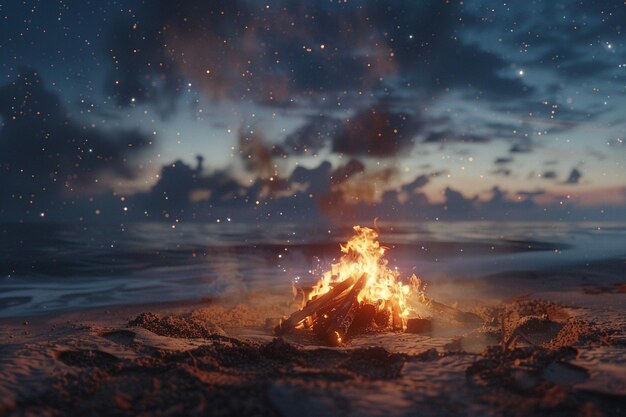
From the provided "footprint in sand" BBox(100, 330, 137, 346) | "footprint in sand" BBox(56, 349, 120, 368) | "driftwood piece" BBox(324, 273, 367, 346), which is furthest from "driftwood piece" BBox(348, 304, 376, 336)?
"footprint in sand" BBox(56, 349, 120, 368)

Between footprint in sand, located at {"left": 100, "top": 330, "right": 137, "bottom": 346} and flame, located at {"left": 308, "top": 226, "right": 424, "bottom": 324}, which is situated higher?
flame, located at {"left": 308, "top": 226, "right": 424, "bottom": 324}

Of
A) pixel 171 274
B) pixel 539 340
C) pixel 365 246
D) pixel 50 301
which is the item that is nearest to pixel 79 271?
pixel 171 274

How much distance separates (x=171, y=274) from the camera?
28438 mm

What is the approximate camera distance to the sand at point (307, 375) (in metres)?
5.00

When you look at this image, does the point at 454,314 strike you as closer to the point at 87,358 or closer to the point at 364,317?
the point at 364,317

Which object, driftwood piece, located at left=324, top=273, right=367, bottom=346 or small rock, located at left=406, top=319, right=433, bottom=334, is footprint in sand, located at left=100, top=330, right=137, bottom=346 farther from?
small rock, located at left=406, top=319, right=433, bottom=334

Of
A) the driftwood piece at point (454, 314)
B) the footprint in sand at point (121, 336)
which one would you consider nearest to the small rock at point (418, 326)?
the driftwood piece at point (454, 314)

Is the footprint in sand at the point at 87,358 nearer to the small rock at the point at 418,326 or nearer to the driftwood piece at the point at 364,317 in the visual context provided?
the driftwood piece at the point at 364,317

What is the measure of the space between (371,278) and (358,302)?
2.39 feet

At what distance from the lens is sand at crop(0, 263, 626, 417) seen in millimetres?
5000

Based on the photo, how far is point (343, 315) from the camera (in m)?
10.1

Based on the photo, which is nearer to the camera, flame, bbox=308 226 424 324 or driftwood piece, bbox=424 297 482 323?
flame, bbox=308 226 424 324

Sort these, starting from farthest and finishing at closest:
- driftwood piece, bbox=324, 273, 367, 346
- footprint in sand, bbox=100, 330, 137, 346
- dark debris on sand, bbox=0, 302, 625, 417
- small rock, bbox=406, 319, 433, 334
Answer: small rock, bbox=406, 319, 433, 334 < driftwood piece, bbox=324, 273, 367, 346 < footprint in sand, bbox=100, 330, 137, 346 < dark debris on sand, bbox=0, 302, 625, 417

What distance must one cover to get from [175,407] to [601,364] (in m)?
5.74
